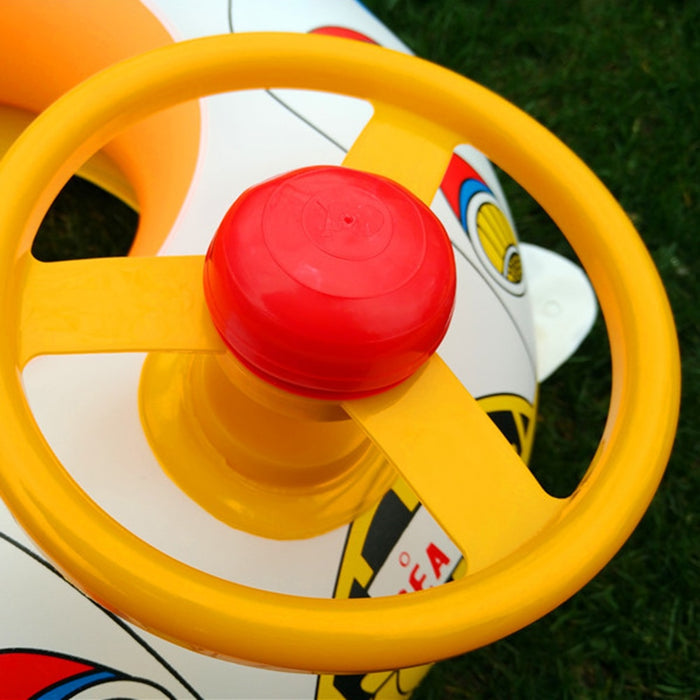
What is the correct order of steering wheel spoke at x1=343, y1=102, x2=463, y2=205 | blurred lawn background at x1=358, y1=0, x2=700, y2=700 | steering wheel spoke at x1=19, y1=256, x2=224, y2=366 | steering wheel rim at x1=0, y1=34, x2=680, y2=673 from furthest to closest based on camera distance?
blurred lawn background at x1=358, y1=0, x2=700, y2=700, steering wheel spoke at x1=343, y1=102, x2=463, y2=205, steering wheel spoke at x1=19, y1=256, x2=224, y2=366, steering wheel rim at x1=0, y1=34, x2=680, y2=673

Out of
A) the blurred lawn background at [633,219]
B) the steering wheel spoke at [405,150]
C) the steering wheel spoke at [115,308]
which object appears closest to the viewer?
the steering wheel spoke at [115,308]

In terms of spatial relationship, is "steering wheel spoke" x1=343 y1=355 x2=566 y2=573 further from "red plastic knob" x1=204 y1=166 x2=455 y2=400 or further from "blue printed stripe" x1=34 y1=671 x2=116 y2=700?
A: "blue printed stripe" x1=34 y1=671 x2=116 y2=700

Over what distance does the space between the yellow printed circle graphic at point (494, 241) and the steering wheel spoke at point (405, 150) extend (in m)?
0.27

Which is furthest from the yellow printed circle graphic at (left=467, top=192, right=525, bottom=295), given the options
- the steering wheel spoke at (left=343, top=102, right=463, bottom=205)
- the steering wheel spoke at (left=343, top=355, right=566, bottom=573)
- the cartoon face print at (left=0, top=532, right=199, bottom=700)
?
the cartoon face print at (left=0, top=532, right=199, bottom=700)

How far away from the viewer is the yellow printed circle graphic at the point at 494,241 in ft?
3.26

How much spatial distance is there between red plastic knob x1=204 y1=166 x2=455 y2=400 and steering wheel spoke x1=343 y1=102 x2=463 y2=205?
0.37ft

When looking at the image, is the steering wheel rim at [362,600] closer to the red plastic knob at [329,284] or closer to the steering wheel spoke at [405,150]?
the steering wheel spoke at [405,150]

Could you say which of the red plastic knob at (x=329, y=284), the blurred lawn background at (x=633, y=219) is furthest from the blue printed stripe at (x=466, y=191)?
the blurred lawn background at (x=633, y=219)

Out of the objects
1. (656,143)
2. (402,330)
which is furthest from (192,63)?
(656,143)

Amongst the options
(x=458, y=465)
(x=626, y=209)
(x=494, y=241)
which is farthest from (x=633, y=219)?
(x=458, y=465)

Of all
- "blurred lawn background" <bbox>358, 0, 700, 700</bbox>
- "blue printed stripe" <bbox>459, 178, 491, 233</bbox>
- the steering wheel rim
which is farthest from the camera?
"blurred lawn background" <bbox>358, 0, 700, 700</bbox>

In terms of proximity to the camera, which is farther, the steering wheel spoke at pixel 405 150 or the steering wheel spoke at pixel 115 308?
the steering wheel spoke at pixel 405 150

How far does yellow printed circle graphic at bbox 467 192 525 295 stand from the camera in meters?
0.99

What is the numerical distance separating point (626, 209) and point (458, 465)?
112 cm
